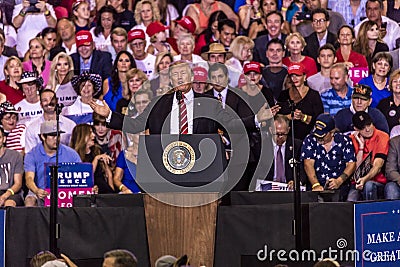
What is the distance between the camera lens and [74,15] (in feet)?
49.0

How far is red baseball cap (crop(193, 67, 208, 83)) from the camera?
1388cm

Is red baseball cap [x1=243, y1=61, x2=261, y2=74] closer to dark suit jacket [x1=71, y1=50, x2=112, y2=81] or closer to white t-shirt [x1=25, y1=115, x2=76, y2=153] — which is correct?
dark suit jacket [x1=71, y1=50, x2=112, y2=81]

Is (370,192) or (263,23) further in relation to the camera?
(263,23)

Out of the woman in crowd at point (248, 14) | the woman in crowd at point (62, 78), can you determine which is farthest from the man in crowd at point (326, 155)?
the woman in crowd at point (62, 78)

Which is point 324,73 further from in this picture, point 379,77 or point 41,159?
point 41,159

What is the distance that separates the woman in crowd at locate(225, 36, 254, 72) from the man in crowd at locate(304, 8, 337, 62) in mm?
785

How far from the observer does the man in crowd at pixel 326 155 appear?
13414 millimetres

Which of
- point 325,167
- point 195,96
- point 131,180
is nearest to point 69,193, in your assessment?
point 131,180

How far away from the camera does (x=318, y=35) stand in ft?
47.1

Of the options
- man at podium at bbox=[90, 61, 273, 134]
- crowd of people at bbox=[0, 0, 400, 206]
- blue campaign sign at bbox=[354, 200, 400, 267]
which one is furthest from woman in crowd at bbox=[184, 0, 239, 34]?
blue campaign sign at bbox=[354, 200, 400, 267]

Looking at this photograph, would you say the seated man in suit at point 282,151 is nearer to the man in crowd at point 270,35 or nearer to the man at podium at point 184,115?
the man at podium at point 184,115

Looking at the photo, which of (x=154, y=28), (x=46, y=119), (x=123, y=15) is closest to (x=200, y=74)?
(x=154, y=28)

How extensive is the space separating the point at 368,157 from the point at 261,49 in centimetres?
220

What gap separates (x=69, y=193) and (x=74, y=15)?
2.79m
